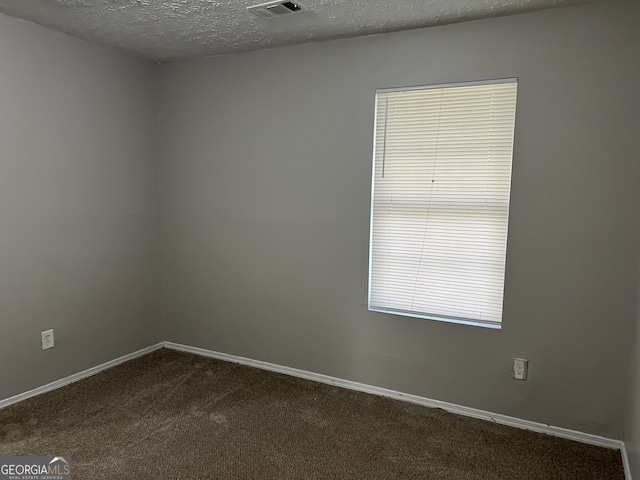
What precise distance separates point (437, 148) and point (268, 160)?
1211mm

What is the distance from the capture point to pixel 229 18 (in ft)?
8.62

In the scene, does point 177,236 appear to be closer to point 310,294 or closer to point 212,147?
point 212,147

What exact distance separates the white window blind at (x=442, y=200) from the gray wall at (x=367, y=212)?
7cm

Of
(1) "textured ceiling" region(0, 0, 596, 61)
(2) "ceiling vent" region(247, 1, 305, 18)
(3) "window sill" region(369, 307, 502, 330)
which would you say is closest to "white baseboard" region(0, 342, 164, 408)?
(3) "window sill" region(369, 307, 502, 330)

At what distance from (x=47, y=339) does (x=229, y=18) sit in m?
2.34

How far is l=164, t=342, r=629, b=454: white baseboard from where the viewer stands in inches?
100

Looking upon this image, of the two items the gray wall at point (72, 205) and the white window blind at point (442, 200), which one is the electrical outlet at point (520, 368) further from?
the gray wall at point (72, 205)

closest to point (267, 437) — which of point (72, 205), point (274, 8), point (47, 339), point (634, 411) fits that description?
point (47, 339)

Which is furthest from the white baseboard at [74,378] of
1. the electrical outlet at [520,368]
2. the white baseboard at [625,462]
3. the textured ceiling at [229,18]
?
the white baseboard at [625,462]

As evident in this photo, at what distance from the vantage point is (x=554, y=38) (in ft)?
8.08

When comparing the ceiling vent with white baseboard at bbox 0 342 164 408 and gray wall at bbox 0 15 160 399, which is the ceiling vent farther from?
white baseboard at bbox 0 342 164 408

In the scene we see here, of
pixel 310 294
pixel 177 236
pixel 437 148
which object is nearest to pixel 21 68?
pixel 177 236

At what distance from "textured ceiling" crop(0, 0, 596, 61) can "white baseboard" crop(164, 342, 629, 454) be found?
2.30 metres

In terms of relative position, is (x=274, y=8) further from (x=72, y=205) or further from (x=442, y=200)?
(x=72, y=205)
